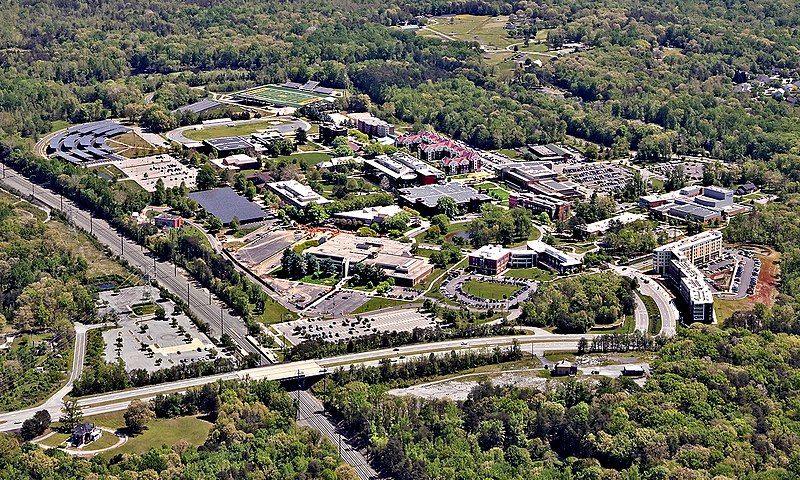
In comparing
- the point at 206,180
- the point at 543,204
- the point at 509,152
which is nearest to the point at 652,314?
the point at 543,204

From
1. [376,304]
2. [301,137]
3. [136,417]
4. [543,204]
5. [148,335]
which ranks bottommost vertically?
[301,137]

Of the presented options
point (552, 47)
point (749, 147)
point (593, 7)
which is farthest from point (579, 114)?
point (593, 7)

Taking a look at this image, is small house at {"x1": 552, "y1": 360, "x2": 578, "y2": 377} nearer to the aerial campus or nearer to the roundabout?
the aerial campus

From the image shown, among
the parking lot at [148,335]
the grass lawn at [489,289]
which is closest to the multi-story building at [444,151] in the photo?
the grass lawn at [489,289]

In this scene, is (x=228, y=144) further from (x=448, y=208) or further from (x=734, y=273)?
(x=734, y=273)

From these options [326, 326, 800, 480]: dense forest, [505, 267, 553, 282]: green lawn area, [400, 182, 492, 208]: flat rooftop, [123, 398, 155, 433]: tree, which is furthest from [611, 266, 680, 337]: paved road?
[123, 398, 155, 433]: tree

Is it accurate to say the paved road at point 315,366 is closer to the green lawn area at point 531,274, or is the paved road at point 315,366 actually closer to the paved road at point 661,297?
the paved road at point 661,297

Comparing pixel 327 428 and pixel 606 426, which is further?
pixel 327 428
